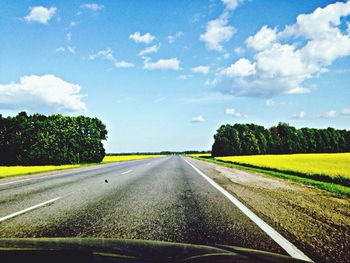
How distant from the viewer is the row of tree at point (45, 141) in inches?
1938

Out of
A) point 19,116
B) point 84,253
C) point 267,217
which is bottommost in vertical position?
point 267,217

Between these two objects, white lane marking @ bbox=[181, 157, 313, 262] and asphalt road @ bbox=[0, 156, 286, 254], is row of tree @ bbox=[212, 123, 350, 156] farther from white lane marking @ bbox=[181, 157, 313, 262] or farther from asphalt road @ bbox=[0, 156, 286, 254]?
white lane marking @ bbox=[181, 157, 313, 262]

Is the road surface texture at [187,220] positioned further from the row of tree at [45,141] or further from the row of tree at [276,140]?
the row of tree at [276,140]

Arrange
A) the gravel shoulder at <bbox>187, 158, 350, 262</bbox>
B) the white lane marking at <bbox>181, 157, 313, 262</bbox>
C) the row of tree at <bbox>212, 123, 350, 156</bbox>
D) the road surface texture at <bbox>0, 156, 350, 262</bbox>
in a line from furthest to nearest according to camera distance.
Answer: the row of tree at <bbox>212, 123, 350, 156</bbox>, the road surface texture at <bbox>0, 156, 350, 262</bbox>, the gravel shoulder at <bbox>187, 158, 350, 262</bbox>, the white lane marking at <bbox>181, 157, 313, 262</bbox>

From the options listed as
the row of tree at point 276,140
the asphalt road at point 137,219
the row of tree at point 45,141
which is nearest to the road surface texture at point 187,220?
the asphalt road at point 137,219

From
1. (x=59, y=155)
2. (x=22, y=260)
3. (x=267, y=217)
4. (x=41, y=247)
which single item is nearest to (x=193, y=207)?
(x=267, y=217)

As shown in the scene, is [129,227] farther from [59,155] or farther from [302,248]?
[59,155]

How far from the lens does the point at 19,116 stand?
52.9 meters

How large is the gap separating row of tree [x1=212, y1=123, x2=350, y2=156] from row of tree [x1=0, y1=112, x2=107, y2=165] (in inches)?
2398

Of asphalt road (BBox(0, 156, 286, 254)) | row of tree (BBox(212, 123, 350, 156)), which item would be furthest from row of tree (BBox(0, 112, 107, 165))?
row of tree (BBox(212, 123, 350, 156))

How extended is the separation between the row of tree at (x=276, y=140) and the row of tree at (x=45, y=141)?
60902mm

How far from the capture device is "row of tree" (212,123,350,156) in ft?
350

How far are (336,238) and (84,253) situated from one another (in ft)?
11.7

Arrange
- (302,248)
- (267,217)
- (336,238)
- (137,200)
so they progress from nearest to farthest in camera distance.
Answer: (302,248) < (336,238) < (267,217) < (137,200)
